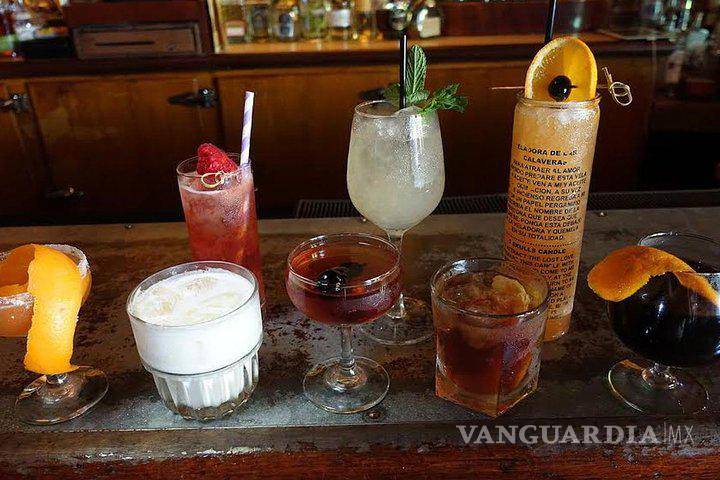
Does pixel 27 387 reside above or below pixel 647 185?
above

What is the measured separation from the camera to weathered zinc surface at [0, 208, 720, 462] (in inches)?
34.3

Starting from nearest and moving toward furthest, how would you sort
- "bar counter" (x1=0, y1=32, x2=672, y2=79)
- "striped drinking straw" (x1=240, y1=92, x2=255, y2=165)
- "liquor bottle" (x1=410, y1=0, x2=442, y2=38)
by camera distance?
1. "striped drinking straw" (x1=240, y1=92, x2=255, y2=165)
2. "bar counter" (x1=0, y1=32, x2=672, y2=79)
3. "liquor bottle" (x1=410, y1=0, x2=442, y2=38)

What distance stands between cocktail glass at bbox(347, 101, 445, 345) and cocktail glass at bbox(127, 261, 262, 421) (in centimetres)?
28

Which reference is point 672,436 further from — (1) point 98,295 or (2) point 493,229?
(1) point 98,295

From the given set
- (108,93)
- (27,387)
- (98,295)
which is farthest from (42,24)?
(27,387)


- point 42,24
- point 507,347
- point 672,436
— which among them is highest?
point 42,24

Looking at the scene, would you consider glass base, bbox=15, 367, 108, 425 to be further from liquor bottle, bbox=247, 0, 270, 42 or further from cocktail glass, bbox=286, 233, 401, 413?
liquor bottle, bbox=247, 0, 270, 42

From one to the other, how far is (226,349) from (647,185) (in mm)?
3171

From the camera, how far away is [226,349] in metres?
0.86

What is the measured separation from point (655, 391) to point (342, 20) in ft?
8.88

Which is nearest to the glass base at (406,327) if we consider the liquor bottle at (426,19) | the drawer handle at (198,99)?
the drawer handle at (198,99)

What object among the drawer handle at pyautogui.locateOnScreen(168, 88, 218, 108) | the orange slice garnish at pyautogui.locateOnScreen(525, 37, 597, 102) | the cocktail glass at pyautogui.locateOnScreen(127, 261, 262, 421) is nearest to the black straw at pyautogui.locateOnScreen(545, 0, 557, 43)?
the orange slice garnish at pyautogui.locateOnScreen(525, 37, 597, 102)

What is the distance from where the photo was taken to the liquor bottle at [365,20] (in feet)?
10.6

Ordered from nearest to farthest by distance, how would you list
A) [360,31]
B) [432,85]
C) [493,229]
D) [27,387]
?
[27,387] → [493,229] → [432,85] → [360,31]
